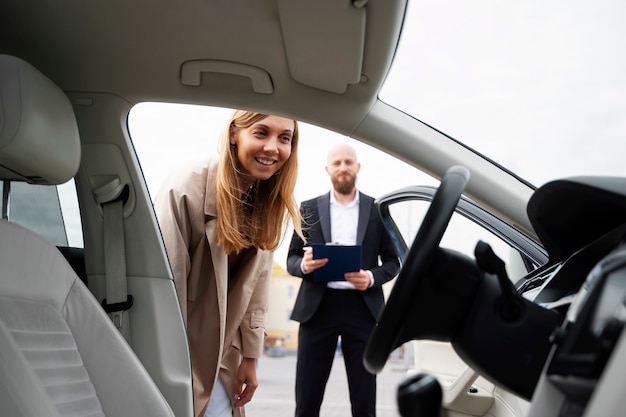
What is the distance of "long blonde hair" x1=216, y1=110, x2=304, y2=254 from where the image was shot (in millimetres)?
1621

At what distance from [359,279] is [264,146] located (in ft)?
2.70

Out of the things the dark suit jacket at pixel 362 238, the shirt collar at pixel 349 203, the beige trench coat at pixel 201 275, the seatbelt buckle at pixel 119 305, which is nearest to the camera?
the seatbelt buckle at pixel 119 305

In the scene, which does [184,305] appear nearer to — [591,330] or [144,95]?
[144,95]

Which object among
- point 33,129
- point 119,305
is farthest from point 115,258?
point 33,129

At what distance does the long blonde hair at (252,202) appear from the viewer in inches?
63.8

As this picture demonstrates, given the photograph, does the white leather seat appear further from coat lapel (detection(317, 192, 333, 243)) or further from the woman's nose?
coat lapel (detection(317, 192, 333, 243))

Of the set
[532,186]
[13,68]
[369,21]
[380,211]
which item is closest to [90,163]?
[13,68]

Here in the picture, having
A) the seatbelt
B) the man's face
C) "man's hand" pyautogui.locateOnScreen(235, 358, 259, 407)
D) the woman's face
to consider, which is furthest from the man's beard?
the seatbelt

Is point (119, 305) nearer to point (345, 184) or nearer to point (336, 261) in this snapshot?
point (336, 261)

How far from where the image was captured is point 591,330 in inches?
19.1

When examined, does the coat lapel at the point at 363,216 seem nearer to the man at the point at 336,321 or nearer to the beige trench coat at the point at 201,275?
the man at the point at 336,321

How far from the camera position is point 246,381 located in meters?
1.87

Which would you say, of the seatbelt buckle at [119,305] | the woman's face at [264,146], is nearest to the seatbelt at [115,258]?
the seatbelt buckle at [119,305]

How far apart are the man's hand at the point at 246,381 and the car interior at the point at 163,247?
438mm
